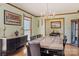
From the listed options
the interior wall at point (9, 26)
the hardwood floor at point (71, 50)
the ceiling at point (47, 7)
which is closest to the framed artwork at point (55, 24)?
the ceiling at point (47, 7)

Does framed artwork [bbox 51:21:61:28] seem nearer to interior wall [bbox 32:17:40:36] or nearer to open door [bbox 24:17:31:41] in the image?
interior wall [bbox 32:17:40:36]

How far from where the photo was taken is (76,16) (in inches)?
79.0

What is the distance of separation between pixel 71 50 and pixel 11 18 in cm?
129

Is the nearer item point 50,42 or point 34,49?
point 34,49

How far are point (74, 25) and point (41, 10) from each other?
754mm

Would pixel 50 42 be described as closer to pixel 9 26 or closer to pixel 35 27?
pixel 35 27

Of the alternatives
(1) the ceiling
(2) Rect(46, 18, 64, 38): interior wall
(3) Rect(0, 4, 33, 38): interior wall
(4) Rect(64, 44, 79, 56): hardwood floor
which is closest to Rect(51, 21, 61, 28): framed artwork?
(2) Rect(46, 18, 64, 38): interior wall

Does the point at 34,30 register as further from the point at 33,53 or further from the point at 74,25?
the point at 74,25

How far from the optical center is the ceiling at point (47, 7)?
188 cm

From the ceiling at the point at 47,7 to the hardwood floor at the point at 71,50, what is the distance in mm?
715

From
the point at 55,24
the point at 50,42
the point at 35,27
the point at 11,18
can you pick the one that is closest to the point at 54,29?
the point at 55,24

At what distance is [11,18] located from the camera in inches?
73.7

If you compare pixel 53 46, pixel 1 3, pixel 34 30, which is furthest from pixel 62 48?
pixel 1 3

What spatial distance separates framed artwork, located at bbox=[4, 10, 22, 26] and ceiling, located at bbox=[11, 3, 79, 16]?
0.19 meters
